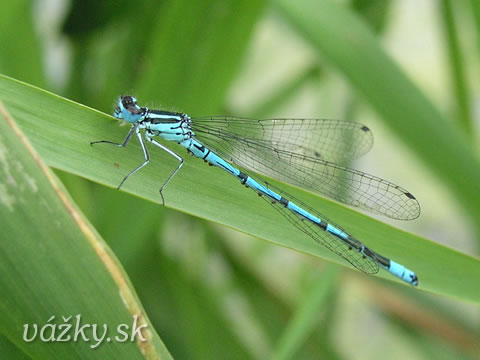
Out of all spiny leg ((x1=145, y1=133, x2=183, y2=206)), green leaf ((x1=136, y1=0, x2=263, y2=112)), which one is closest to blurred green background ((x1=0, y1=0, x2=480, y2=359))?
green leaf ((x1=136, y1=0, x2=263, y2=112))

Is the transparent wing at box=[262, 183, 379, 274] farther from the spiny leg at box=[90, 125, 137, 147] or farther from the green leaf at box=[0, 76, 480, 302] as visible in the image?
the spiny leg at box=[90, 125, 137, 147]

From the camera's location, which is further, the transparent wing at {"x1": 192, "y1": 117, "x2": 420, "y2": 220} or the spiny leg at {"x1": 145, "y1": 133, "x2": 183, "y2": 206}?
the transparent wing at {"x1": 192, "y1": 117, "x2": 420, "y2": 220}

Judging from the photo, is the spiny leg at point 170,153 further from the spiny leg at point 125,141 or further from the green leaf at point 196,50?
the green leaf at point 196,50

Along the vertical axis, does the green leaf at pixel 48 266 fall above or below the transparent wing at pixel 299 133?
below

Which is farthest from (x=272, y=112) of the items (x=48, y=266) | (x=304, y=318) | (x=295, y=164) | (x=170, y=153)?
(x=48, y=266)

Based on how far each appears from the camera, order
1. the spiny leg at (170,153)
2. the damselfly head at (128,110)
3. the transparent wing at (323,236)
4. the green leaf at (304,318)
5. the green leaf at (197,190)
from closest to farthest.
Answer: the green leaf at (197,190) → the spiny leg at (170,153) → the transparent wing at (323,236) → the damselfly head at (128,110) → the green leaf at (304,318)

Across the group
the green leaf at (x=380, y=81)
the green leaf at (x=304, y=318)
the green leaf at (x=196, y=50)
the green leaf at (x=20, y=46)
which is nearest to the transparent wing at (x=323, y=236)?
the green leaf at (x=304, y=318)

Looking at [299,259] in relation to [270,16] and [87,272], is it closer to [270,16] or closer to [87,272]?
[270,16]
